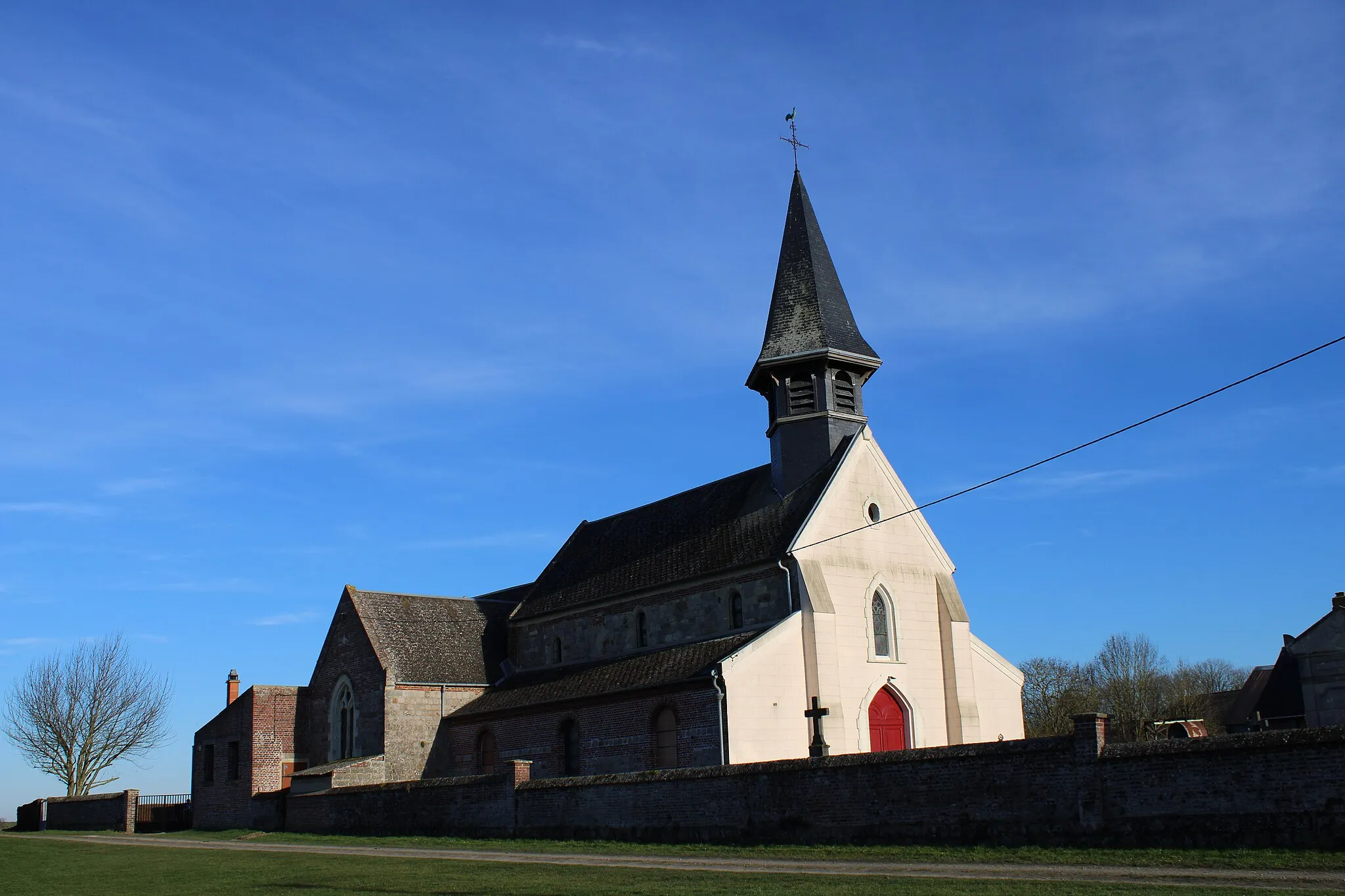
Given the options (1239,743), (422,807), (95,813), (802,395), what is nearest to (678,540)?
(802,395)

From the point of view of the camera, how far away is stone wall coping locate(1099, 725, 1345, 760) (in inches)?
608

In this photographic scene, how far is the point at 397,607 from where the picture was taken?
42469 millimetres

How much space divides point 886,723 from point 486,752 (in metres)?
13.9

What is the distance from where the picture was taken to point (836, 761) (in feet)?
A: 69.0

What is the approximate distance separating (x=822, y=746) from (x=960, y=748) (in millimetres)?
4816

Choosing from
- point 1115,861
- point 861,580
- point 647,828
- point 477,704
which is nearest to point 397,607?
point 477,704

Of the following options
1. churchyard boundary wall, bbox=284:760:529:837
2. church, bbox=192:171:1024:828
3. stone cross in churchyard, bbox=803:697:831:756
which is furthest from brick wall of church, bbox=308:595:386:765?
stone cross in churchyard, bbox=803:697:831:756

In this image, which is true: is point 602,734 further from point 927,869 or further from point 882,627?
point 927,869

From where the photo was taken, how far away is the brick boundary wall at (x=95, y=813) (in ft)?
136

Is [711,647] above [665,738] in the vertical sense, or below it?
above

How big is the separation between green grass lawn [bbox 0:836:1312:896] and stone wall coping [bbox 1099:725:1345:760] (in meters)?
3.47

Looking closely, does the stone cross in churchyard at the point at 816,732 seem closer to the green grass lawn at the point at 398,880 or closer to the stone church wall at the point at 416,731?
the green grass lawn at the point at 398,880

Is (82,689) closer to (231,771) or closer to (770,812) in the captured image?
(231,771)

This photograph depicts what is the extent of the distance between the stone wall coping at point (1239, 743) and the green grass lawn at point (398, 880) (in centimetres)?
347
